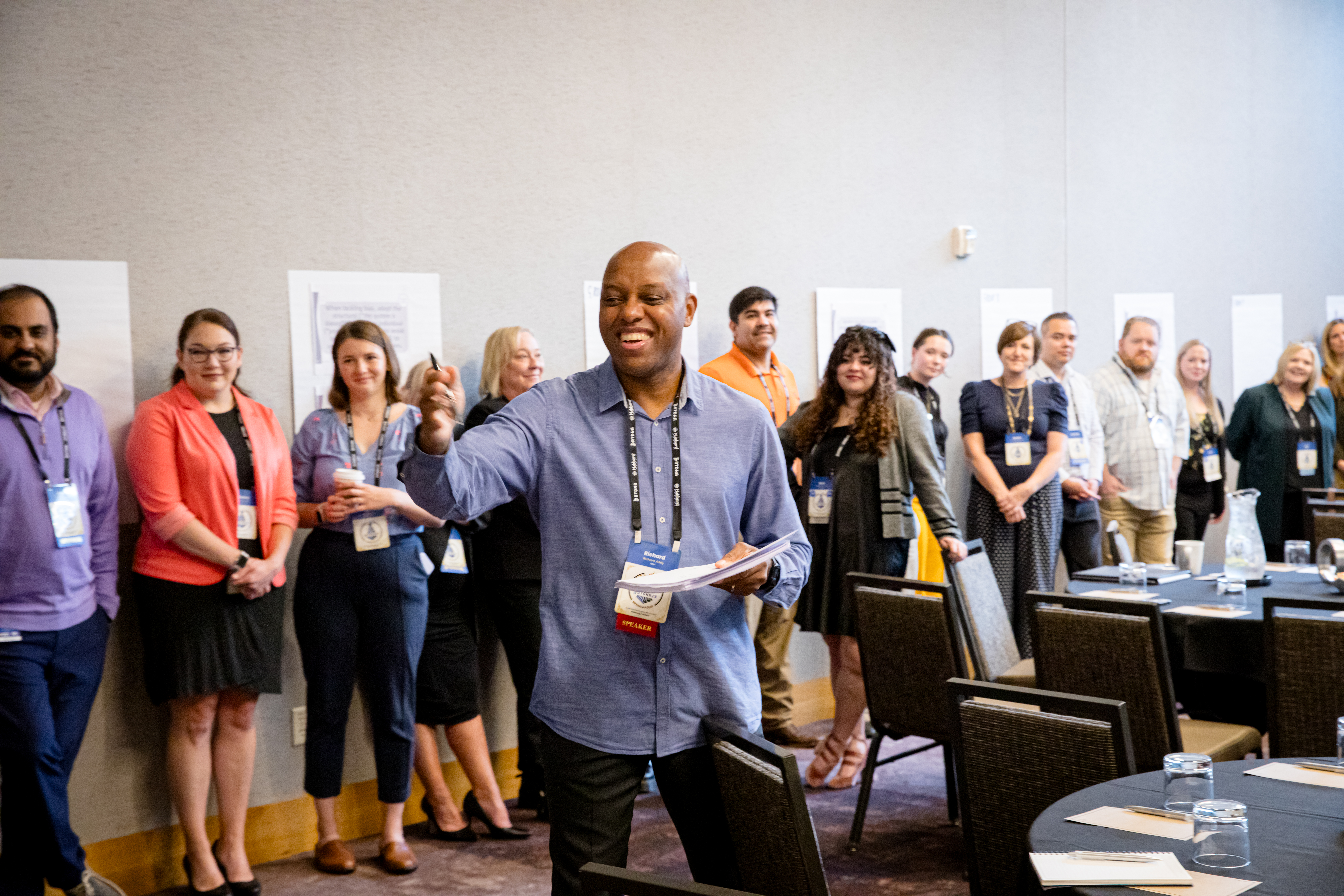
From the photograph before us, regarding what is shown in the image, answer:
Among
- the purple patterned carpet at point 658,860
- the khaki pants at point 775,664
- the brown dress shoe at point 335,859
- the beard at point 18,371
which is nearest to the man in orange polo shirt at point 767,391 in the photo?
the khaki pants at point 775,664

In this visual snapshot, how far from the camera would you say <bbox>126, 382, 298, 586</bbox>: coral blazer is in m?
3.50

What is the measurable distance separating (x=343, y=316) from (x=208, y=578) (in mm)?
1134

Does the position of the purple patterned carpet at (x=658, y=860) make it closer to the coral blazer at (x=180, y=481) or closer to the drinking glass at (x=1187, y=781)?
the coral blazer at (x=180, y=481)

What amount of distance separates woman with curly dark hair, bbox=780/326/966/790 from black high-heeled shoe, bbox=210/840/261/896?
6.99 ft

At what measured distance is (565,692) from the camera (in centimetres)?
197

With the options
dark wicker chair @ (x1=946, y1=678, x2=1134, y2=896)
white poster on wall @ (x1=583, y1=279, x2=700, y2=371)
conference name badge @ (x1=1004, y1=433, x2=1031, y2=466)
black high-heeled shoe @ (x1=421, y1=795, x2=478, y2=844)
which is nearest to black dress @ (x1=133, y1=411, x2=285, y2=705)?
black high-heeled shoe @ (x1=421, y1=795, x2=478, y2=844)

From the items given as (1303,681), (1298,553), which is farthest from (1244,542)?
(1303,681)

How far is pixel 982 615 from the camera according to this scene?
13.3ft

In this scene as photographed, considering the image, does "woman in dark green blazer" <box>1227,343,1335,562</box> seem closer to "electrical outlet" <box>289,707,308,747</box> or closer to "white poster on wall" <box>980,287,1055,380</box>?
"white poster on wall" <box>980,287,1055,380</box>

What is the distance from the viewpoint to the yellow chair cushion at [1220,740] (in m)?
3.35

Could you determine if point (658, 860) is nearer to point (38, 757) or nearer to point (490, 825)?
point (490, 825)

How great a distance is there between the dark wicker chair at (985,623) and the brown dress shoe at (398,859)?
2.02 meters

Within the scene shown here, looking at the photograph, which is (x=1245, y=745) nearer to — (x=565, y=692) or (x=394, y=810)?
(x=565, y=692)

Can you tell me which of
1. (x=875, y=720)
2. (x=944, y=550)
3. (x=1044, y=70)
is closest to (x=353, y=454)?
(x=875, y=720)
